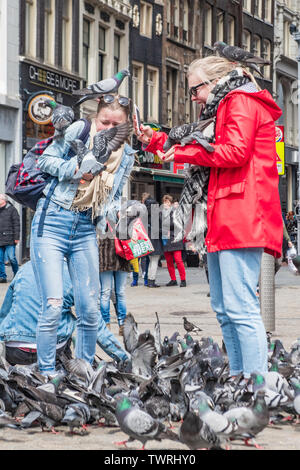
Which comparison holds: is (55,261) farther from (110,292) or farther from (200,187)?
(110,292)

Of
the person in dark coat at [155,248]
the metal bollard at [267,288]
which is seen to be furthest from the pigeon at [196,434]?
the person in dark coat at [155,248]

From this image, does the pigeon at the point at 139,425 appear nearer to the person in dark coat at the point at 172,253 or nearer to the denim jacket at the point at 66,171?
the denim jacket at the point at 66,171

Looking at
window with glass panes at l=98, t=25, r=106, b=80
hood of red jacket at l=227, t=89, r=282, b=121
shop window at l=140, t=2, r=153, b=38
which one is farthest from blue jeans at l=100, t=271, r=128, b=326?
shop window at l=140, t=2, r=153, b=38

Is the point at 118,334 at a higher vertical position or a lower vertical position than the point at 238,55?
lower

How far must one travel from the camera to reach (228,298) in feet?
17.6

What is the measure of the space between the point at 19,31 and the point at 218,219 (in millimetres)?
21062

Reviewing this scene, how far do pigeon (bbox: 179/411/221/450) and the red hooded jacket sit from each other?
1.19 metres

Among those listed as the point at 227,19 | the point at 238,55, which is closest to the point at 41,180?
the point at 238,55

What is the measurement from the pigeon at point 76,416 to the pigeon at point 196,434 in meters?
0.80

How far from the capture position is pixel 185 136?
5.39 meters

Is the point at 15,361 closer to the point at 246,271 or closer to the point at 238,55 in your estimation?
the point at 246,271

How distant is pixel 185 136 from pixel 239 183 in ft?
1.29

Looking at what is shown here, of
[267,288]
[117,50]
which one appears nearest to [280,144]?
[267,288]

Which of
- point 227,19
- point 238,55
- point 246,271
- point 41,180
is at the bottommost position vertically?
point 246,271
